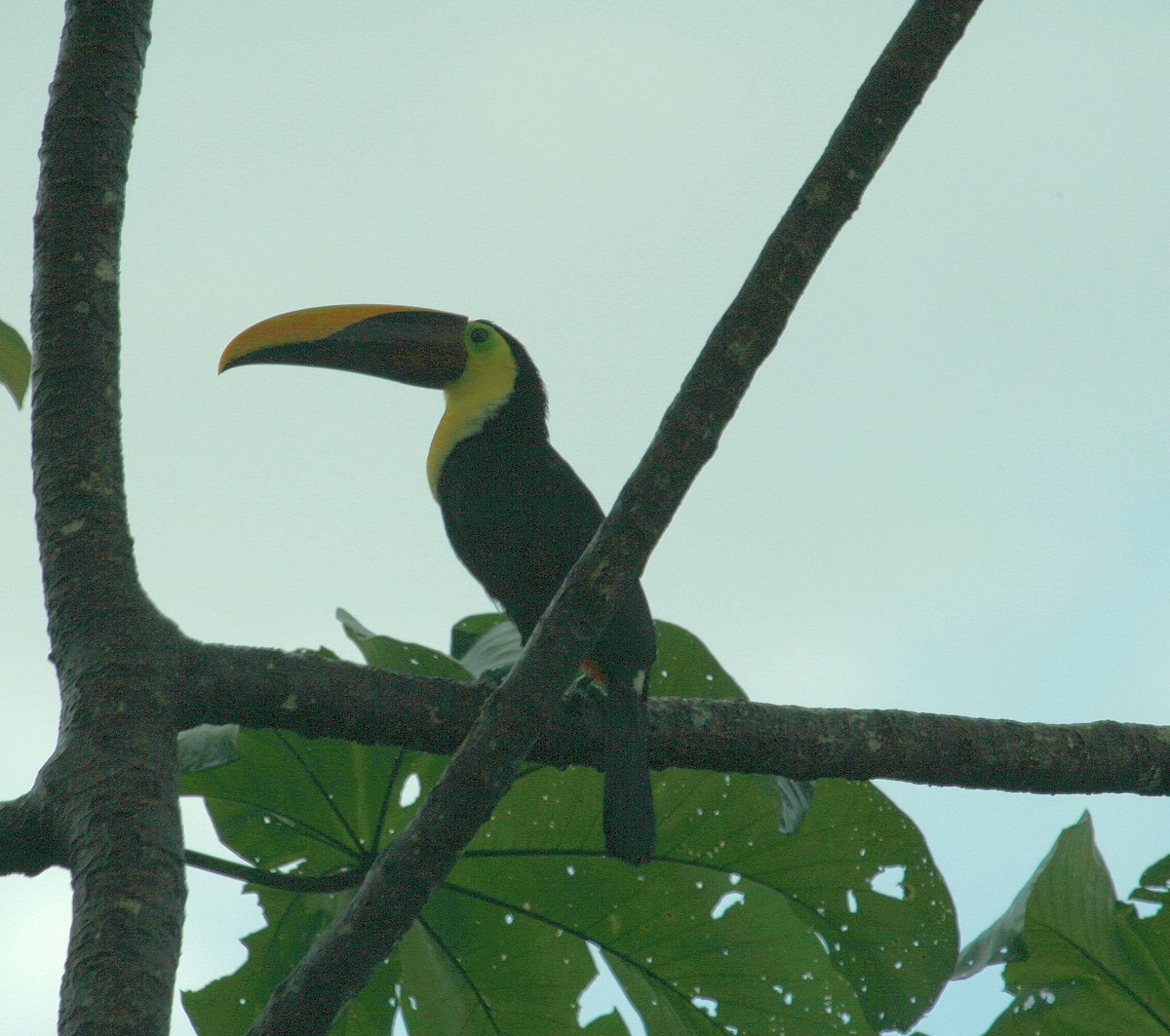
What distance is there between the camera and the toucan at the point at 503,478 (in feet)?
7.77

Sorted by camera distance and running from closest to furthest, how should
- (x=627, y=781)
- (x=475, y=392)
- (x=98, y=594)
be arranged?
(x=98, y=594)
(x=627, y=781)
(x=475, y=392)

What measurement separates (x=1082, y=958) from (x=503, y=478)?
1690mm

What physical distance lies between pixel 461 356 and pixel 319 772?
6.44 feet

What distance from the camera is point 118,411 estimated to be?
82.0 inches

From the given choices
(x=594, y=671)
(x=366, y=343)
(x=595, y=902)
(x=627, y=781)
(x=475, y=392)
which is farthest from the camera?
(x=366, y=343)

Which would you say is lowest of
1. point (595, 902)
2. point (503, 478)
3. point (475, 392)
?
point (595, 902)

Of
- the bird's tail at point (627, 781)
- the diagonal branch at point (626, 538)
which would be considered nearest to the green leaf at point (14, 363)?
the bird's tail at point (627, 781)

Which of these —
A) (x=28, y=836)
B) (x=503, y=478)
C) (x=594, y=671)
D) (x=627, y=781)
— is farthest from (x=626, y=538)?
(x=503, y=478)

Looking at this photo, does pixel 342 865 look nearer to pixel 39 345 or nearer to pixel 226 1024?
pixel 226 1024

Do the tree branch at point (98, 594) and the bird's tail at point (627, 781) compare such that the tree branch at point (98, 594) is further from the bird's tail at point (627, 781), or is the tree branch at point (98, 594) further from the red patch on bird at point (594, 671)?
the red patch on bird at point (594, 671)

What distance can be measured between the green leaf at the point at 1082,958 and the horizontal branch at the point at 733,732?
23 cm

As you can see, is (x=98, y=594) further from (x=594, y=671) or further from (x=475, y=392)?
(x=475, y=392)

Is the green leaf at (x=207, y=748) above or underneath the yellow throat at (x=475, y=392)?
underneath

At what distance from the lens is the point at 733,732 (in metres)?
2.17
